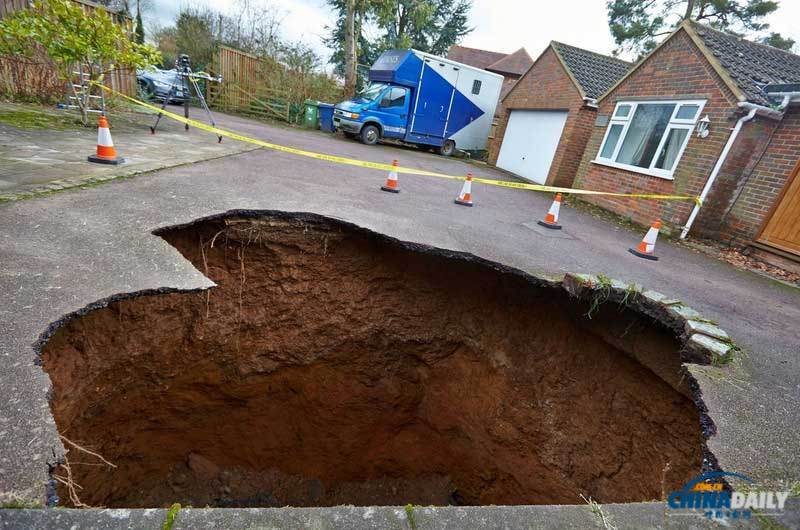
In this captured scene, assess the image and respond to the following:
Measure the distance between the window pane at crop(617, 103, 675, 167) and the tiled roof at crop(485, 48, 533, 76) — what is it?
80.2 feet

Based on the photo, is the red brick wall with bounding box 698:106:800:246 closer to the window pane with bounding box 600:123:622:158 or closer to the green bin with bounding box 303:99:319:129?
the window pane with bounding box 600:123:622:158

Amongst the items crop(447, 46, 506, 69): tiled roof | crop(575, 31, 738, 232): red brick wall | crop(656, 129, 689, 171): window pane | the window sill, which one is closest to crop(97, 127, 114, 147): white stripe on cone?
crop(575, 31, 738, 232): red brick wall

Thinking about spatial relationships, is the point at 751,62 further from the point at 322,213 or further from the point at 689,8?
the point at 689,8

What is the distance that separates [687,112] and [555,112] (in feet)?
15.1

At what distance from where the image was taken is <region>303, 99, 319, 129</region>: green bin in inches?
625

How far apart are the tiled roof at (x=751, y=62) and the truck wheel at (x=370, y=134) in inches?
370

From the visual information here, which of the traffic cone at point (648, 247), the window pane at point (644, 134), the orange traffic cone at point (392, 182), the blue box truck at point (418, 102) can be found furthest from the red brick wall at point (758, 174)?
the blue box truck at point (418, 102)

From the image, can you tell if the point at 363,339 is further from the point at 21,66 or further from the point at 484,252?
the point at 21,66

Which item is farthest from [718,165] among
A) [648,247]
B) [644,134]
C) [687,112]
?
[648,247]

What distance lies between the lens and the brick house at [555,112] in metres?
10.8

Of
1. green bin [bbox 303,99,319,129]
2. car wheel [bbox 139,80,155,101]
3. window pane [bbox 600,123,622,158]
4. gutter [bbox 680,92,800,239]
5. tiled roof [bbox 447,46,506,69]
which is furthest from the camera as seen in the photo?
tiled roof [bbox 447,46,506,69]

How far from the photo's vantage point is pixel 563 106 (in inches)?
440

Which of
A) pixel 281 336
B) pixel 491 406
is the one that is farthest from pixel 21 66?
pixel 491 406

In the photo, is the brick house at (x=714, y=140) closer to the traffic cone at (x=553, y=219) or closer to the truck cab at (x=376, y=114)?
the traffic cone at (x=553, y=219)
